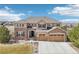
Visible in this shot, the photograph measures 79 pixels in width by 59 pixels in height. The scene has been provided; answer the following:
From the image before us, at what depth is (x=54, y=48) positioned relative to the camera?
2.69 metres

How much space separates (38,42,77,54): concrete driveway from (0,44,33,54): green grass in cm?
12

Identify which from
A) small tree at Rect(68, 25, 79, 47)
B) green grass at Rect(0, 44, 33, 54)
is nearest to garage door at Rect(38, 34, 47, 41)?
green grass at Rect(0, 44, 33, 54)

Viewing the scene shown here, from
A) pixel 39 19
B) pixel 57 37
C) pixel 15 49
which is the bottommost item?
pixel 15 49

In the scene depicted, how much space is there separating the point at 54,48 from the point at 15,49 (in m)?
0.41

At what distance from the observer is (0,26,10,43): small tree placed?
2.69 meters

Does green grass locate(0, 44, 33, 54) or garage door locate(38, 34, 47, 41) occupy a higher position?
garage door locate(38, 34, 47, 41)

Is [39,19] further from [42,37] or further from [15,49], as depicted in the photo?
[15,49]

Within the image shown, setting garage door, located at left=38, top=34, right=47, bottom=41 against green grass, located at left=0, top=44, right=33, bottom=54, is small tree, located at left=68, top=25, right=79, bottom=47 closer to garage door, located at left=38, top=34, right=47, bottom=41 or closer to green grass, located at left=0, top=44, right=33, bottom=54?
garage door, located at left=38, top=34, right=47, bottom=41

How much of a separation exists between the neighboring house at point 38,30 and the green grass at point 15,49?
0.25ft

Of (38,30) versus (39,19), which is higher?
(39,19)

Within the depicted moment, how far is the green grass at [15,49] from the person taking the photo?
2.68 metres

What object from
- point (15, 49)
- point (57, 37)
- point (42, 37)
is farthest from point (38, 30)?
point (15, 49)

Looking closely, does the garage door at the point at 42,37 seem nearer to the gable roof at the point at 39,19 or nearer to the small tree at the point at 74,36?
the gable roof at the point at 39,19

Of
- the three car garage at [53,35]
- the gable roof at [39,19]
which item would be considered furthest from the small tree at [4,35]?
the three car garage at [53,35]
